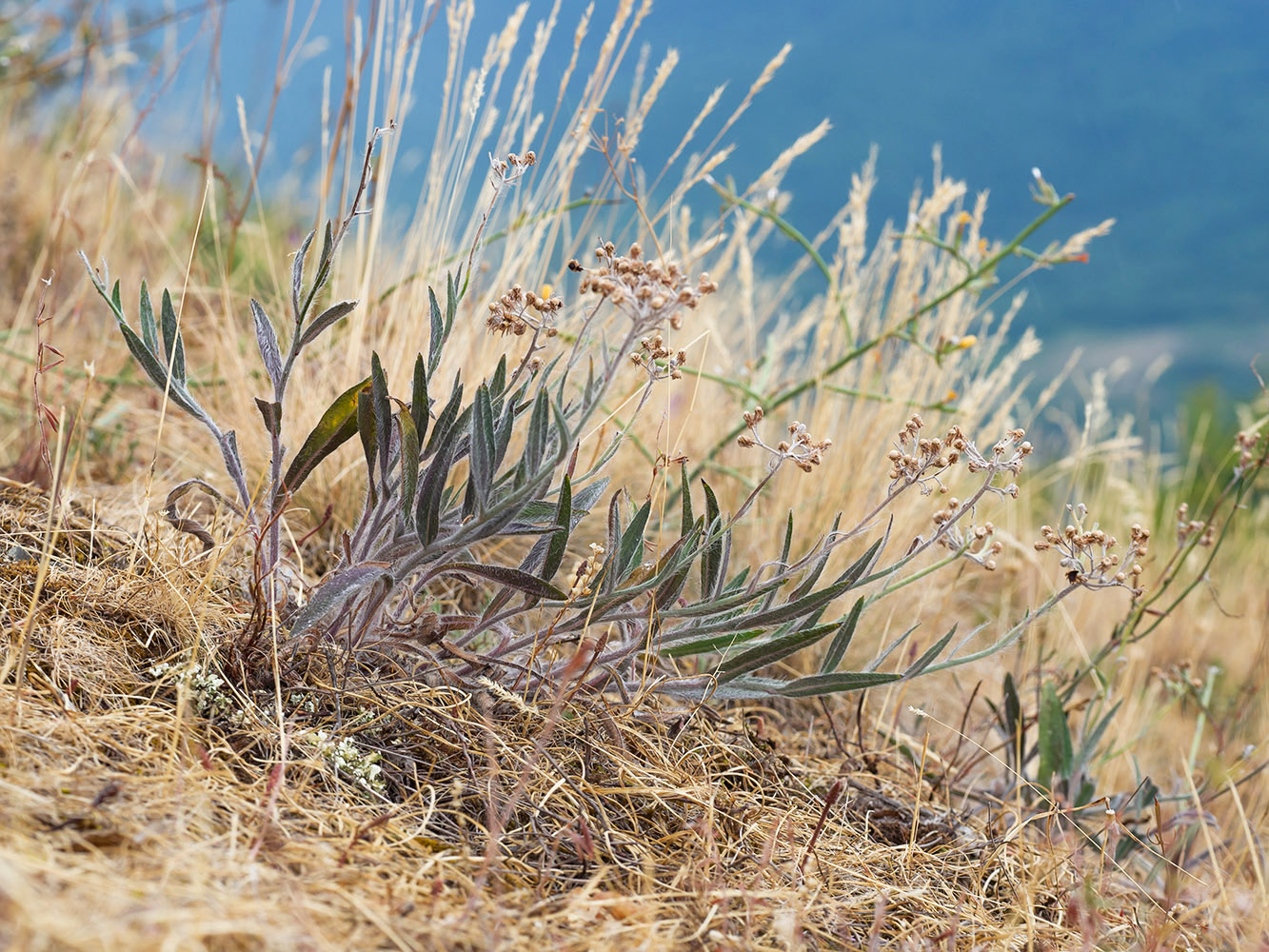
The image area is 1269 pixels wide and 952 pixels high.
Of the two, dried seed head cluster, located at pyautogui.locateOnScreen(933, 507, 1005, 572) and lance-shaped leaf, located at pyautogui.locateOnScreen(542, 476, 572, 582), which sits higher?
dried seed head cluster, located at pyautogui.locateOnScreen(933, 507, 1005, 572)

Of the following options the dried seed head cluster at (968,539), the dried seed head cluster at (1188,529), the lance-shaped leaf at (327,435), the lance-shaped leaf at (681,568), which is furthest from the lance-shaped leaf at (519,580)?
the dried seed head cluster at (1188,529)

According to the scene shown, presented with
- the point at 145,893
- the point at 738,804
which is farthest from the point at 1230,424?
the point at 145,893

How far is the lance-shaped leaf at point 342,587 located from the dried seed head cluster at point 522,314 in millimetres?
305

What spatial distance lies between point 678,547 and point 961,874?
2.15 ft

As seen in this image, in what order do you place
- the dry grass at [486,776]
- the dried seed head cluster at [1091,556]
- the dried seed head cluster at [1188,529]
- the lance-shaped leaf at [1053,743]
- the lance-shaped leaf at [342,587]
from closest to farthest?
the dry grass at [486,776] → the lance-shaped leaf at [342,587] → the dried seed head cluster at [1091,556] → the lance-shaped leaf at [1053,743] → the dried seed head cluster at [1188,529]

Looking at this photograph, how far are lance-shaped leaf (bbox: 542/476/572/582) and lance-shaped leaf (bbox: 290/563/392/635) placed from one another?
0.17m

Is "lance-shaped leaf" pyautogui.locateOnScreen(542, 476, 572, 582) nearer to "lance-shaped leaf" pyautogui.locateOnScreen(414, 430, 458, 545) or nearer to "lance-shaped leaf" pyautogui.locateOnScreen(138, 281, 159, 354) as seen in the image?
"lance-shaped leaf" pyautogui.locateOnScreen(414, 430, 458, 545)

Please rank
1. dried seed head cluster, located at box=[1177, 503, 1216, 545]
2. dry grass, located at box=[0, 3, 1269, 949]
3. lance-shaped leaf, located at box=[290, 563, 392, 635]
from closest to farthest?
dry grass, located at box=[0, 3, 1269, 949] → lance-shaped leaf, located at box=[290, 563, 392, 635] → dried seed head cluster, located at box=[1177, 503, 1216, 545]

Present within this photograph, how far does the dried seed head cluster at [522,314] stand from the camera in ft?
3.42

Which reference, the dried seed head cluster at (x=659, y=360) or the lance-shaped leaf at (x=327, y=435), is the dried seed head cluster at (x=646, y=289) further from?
the lance-shaped leaf at (x=327, y=435)

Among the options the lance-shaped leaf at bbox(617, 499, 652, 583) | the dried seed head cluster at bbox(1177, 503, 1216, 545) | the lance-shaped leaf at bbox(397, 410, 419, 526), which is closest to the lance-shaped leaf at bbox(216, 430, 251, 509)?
the lance-shaped leaf at bbox(397, 410, 419, 526)

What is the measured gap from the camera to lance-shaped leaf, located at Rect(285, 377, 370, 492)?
3.67ft

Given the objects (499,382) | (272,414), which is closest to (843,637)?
(499,382)

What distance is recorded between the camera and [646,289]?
3.00 feet
